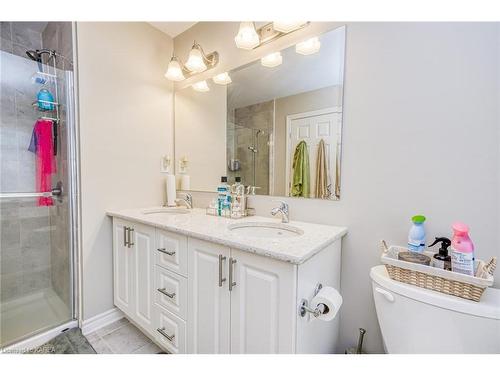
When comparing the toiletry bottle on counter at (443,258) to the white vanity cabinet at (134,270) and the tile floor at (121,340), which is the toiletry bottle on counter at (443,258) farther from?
the tile floor at (121,340)

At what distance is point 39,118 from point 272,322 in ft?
6.75

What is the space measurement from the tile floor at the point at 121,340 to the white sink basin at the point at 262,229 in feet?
2.84

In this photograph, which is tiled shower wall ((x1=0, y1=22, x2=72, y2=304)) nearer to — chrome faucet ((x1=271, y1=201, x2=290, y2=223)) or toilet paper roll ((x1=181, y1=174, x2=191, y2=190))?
toilet paper roll ((x1=181, y1=174, x2=191, y2=190))

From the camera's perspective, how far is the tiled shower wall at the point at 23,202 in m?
1.62

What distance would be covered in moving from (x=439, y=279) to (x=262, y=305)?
62 cm

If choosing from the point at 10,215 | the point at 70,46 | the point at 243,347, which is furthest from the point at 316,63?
the point at 10,215

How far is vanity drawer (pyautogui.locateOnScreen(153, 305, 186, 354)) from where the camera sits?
1.09 m

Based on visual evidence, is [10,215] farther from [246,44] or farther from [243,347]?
[246,44]

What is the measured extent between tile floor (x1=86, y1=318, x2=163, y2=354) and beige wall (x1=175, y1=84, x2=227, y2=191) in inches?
41.6

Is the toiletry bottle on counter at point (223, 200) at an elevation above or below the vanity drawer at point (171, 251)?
above

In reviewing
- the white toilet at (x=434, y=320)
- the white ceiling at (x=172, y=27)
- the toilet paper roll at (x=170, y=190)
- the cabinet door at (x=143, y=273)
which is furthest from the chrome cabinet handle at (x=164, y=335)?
the white ceiling at (x=172, y=27)

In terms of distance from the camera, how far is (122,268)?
1456 millimetres

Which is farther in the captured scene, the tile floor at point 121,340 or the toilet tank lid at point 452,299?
the tile floor at point 121,340

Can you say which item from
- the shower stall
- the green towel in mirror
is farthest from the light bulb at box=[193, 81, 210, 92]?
the green towel in mirror
